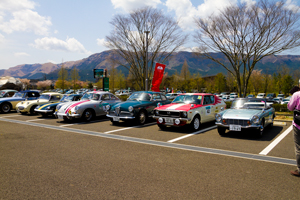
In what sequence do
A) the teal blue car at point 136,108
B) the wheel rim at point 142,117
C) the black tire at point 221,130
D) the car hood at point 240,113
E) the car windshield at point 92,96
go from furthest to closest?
1. the car windshield at point 92,96
2. the wheel rim at point 142,117
3. the teal blue car at point 136,108
4. the black tire at point 221,130
5. the car hood at point 240,113

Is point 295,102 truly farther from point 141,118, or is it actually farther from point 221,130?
point 141,118

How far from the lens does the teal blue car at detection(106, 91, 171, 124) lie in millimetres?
10188

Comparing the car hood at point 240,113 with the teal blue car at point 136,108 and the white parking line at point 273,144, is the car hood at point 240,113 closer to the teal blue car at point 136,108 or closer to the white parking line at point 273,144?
the white parking line at point 273,144

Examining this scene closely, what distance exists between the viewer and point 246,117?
24.4 feet

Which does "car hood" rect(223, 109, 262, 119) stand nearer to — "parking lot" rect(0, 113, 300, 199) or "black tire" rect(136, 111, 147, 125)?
"parking lot" rect(0, 113, 300, 199)

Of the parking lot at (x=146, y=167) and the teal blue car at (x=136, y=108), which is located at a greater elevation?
the teal blue car at (x=136, y=108)

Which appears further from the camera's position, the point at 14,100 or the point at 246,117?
the point at 14,100

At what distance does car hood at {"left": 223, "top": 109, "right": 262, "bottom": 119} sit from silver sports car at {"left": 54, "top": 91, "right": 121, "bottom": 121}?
636cm

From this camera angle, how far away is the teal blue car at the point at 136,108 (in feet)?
33.4

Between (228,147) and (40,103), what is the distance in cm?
1280

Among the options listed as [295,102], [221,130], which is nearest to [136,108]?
[221,130]

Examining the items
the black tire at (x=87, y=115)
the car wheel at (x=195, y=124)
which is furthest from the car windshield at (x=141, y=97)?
the car wheel at (x=195, y=124)

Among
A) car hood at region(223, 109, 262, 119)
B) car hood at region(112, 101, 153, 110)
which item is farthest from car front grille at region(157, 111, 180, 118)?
car hood at region(223, 109, 262, 119)

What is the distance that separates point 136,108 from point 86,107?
120 inches
